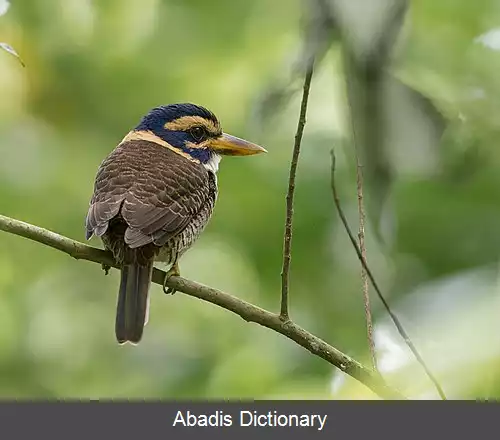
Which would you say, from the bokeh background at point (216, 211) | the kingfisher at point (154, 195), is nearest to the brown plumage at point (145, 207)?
the kingfisher at point (154, 195)

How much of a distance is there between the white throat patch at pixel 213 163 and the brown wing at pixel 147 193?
62 millimetres

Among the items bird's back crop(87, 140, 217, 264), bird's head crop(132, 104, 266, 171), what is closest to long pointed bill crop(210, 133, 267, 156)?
bird's head crop(132, 104, 266, 171)

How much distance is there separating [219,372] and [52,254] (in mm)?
1001

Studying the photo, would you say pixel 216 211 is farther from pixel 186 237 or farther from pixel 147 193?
pixel 147 193

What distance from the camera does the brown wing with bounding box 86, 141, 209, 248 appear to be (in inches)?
77.8

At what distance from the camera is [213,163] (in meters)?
2.55

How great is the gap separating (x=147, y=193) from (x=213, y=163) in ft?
1.57

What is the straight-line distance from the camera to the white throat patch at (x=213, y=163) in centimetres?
A: 252

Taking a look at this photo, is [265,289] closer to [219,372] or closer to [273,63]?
[219,372]
